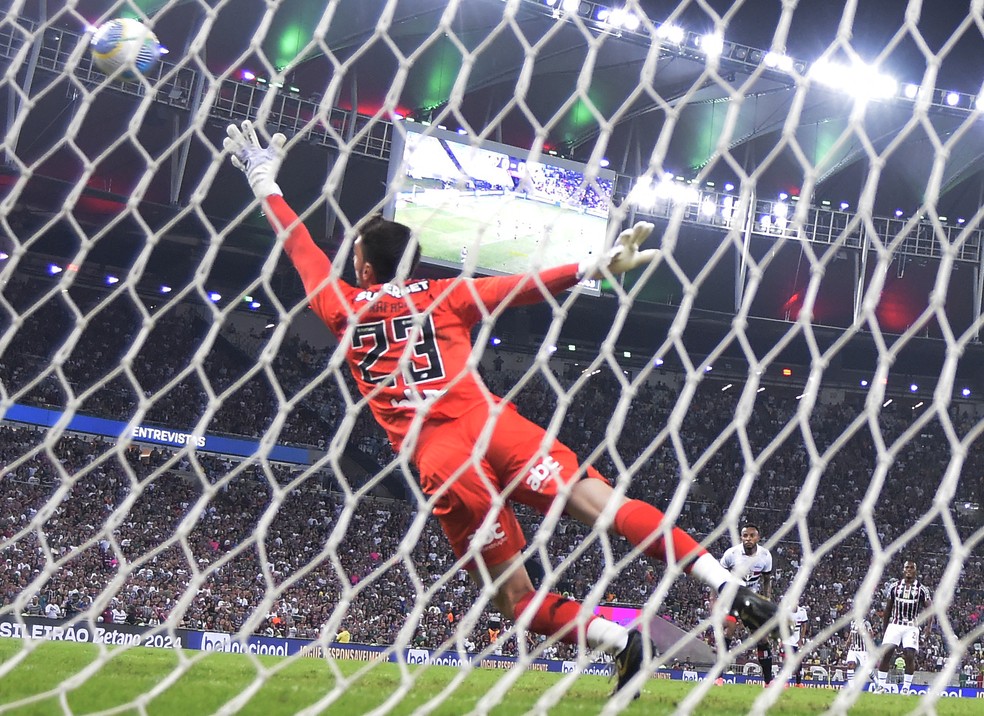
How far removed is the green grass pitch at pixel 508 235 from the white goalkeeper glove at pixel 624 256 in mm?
15362

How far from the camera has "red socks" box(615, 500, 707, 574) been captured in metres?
3.63

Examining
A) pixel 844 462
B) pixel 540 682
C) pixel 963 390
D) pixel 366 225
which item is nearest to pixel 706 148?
pixel 844 462

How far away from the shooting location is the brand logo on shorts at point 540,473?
12.3 ft

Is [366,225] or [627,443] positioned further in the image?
[627,443]

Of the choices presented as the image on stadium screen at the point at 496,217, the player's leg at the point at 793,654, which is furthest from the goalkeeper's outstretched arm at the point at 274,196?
the image on stadium screen at the point at 496,217

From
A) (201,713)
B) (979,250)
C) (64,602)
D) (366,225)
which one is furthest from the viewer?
(979,250)

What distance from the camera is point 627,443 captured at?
91.1ft

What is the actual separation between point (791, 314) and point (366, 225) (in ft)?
84.2

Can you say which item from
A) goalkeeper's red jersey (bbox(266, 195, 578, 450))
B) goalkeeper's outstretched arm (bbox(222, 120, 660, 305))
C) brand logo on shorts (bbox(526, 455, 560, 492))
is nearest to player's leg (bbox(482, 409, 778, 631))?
brand logo on shorts (bbox(526, 455, 560, 492))

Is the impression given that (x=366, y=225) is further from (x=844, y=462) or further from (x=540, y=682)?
(x=844, y=462)

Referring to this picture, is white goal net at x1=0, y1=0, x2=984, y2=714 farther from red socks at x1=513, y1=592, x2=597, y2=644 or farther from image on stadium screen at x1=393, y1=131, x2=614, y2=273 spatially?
red socks at x1=513, y1=592, x2=597, y2=644

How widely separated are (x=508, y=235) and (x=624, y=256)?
16721 mm

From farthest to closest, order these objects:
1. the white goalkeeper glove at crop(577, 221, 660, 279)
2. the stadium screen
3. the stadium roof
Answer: the stadium roof < the stadium screen < the white goalkeeper glove at crop(577, 221, 660, 279)

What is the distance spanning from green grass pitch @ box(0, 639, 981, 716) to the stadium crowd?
1082 cm
